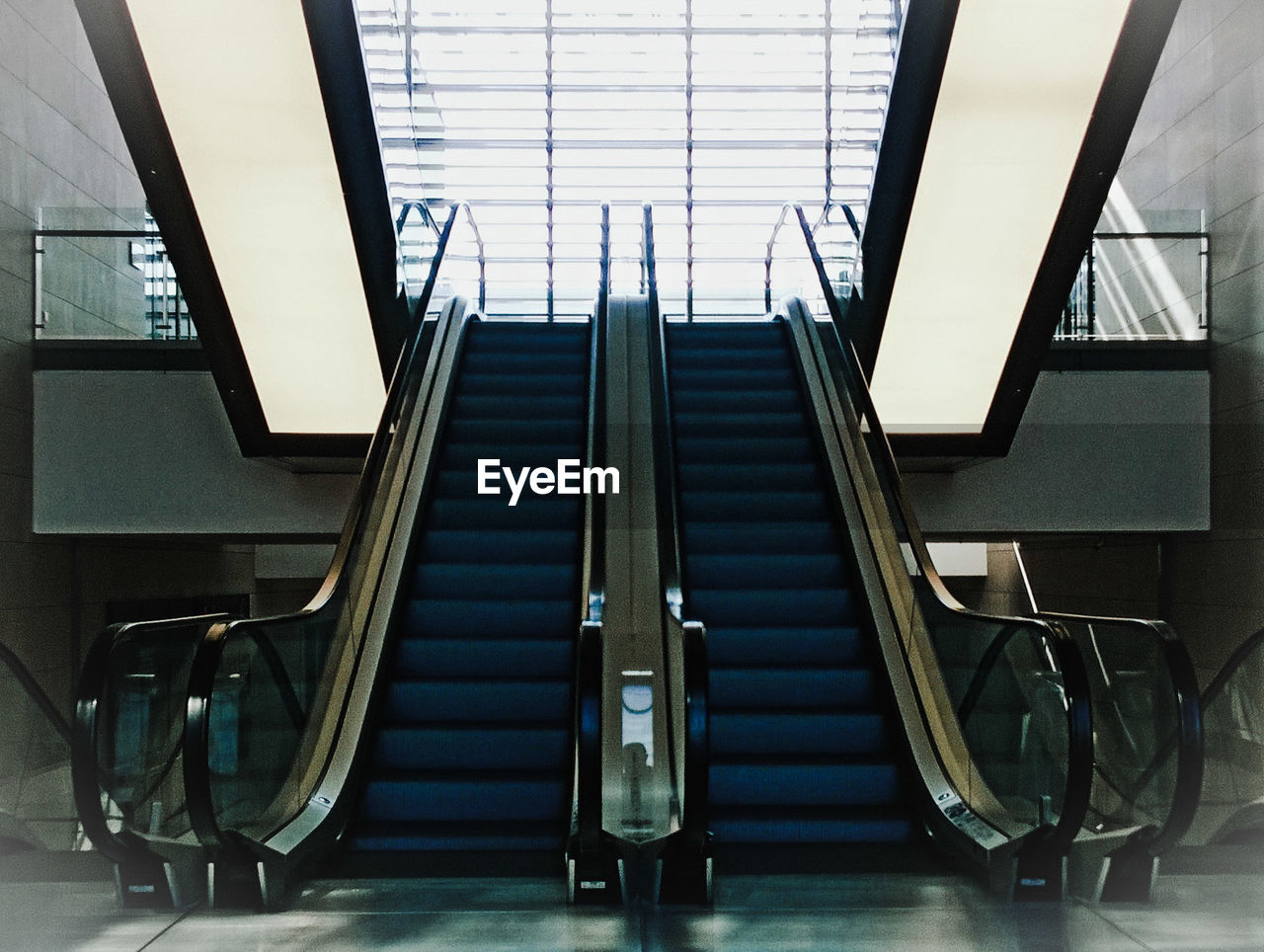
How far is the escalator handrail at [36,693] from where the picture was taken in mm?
4547

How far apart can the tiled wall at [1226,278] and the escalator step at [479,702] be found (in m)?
2.74

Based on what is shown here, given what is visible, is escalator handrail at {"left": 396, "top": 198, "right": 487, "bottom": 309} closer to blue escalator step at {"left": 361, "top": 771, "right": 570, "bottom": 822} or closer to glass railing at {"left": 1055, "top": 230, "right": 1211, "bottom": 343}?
blue escalator step at {"left": 361, "top": 771, "right": 570, "bottom": 822}

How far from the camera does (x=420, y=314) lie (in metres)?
7.20

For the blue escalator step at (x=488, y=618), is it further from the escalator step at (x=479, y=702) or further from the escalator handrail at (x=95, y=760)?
the escalator handrail at (x=95, y=760)

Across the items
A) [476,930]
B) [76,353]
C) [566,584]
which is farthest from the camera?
[566,584]

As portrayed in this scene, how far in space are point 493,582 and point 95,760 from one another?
2.32 meters

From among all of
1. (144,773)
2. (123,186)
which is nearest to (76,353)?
(123,186)

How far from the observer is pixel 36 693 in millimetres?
4605

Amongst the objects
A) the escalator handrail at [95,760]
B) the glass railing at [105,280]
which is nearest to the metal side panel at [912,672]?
the escalator handrail at [95,760]

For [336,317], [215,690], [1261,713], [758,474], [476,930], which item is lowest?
[476,930]

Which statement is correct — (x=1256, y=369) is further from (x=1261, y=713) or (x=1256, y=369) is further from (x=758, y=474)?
(x=758, y=474)

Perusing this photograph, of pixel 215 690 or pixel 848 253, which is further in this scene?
pixel 848 253

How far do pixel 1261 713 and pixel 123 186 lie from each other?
5.84 metres

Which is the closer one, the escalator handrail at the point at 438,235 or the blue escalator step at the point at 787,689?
the blue escalator step at the point at 787,689
